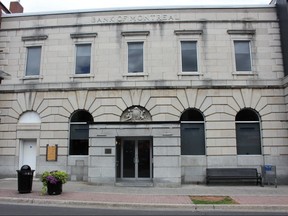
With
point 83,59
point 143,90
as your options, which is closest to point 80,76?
point 83,59

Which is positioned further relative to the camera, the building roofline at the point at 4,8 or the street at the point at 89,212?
the building roofline at the point at 4,8

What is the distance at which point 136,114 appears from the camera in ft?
56.8

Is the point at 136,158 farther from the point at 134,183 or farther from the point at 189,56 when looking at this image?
the point at 189,56

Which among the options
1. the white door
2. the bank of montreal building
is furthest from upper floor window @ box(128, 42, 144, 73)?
the white door

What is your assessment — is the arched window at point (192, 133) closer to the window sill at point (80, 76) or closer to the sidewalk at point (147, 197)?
the sidewalk at point (147, 197)

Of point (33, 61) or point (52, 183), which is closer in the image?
point (52, 183)

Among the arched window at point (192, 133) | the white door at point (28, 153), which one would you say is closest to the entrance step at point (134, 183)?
the arched window at point (192, 133)

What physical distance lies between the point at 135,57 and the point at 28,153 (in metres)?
8.94

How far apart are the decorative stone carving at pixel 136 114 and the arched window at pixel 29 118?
17.9ft

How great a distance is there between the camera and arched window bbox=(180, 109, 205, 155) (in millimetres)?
17109

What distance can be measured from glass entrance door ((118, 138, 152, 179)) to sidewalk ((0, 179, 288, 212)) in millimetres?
1962

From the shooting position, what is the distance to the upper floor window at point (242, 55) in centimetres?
1788

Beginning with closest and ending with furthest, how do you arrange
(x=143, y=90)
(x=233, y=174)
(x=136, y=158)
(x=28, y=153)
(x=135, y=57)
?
(x=233, y=174) → (x=136, y=158) → (x=143, y=90) → (x=28, y=153) → (x=135, y=57)

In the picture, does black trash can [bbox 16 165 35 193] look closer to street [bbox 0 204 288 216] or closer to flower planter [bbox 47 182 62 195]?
flower planter [bbox 47 182 62 195]
